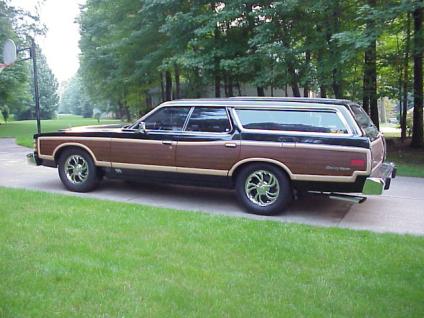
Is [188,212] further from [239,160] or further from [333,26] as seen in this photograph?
[333,26]

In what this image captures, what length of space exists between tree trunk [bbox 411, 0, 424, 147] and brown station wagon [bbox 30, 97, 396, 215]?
20.5 feet

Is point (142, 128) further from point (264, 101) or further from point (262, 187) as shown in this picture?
point (262, 187)

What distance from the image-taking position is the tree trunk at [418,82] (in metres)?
12.1

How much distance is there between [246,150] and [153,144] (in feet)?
5.33

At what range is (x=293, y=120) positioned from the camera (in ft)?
21.5

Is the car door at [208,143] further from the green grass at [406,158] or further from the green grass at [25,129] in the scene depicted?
the green grass at [25,129]

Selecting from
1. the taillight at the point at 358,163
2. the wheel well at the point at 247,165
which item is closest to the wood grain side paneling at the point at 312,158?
the taillight at the point at 358,163

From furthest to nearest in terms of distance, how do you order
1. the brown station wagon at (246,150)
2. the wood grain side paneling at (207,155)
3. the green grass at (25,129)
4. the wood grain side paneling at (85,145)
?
the green grass at (25,129) < the wood grain side paneling at (85,145) < the wood grain side paneling at (207,155) < the brown station wagon at (246,150)

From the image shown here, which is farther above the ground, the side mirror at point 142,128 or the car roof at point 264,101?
the car roof at point 264,101

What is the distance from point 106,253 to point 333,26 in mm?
11522

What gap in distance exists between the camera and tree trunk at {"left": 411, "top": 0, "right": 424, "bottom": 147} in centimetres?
1211

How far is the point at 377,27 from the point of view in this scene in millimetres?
10797

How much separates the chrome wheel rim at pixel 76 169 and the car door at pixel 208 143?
1865 mm

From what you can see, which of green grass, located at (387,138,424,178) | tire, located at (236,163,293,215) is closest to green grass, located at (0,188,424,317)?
tire, located at (236,163,293,215)
